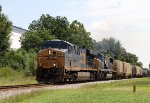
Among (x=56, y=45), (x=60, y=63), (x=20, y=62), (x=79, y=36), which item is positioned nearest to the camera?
(x=60, y=63)

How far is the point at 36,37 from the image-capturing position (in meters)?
98.0

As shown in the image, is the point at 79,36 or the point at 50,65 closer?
the point at 50,65

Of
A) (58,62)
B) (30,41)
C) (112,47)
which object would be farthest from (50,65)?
(112,47)

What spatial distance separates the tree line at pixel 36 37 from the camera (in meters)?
56.9

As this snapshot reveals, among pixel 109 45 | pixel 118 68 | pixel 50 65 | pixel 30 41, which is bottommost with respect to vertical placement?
pixel 50 65

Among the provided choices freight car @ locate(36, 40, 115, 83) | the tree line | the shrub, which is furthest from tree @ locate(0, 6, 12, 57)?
freight car @ locate(36, 40, 115, 83)

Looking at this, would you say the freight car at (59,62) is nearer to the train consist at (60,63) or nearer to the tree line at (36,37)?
the train consist at (60,63)

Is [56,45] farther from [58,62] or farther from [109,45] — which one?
[109,45]

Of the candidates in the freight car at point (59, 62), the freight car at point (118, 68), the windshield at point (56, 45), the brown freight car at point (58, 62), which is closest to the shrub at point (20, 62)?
the freight car at point (118, 68)

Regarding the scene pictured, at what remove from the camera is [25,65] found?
6656cm

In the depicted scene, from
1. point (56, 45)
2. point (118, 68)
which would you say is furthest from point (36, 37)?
point (56, 45)

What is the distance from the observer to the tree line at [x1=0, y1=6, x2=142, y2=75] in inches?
2241

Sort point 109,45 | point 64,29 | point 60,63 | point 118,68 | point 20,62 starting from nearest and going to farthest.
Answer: point 60,63
point 20,62
point 118,68
point 64,29
point 109,45

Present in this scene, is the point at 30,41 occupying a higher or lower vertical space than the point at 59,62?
higher
